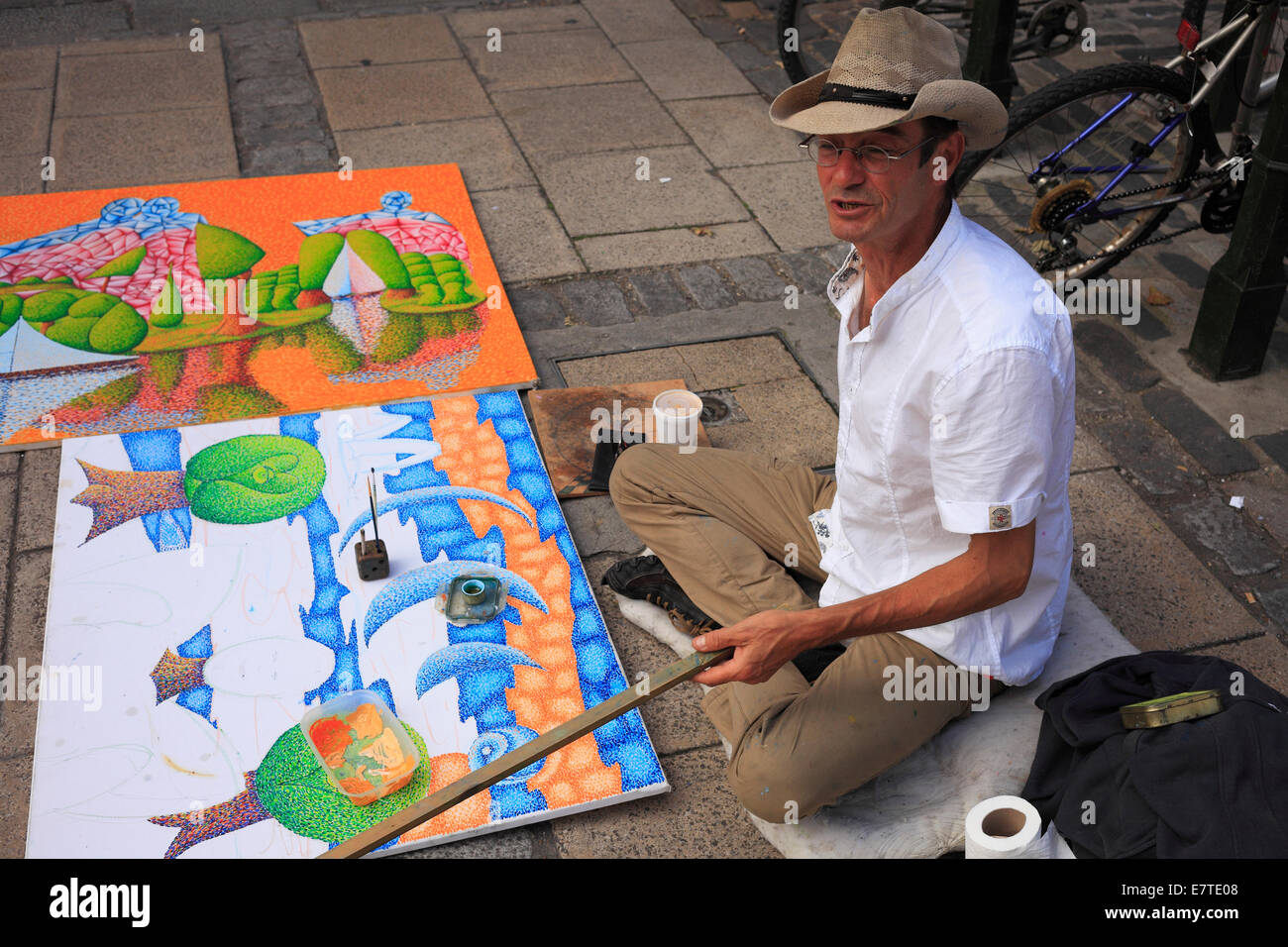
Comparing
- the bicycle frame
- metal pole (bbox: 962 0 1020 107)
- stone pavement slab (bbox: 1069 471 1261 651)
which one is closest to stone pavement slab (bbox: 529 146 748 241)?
metal pole (bbox: 962 0 1020 107)

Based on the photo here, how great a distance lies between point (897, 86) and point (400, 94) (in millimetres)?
4416

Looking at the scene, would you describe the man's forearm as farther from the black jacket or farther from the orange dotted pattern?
the orange dotted pattern

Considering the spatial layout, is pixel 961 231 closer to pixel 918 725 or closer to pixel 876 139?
pixel 876 139

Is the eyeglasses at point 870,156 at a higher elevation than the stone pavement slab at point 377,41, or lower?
higher

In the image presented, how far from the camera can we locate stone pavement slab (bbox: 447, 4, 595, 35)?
22.8ft

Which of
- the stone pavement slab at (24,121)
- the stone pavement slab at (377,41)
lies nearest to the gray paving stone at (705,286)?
the stone pavement slab at (377,41)

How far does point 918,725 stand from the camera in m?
2.52

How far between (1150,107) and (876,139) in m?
3.08

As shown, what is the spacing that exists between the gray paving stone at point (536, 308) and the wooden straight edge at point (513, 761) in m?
2.30

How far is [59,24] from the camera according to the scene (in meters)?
6.76

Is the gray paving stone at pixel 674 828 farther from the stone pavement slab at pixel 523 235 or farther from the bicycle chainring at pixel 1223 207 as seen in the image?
the bicycle chainring at pixel 1223 207

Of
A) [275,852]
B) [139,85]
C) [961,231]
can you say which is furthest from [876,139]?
[139,85]

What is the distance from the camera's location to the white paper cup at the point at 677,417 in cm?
373

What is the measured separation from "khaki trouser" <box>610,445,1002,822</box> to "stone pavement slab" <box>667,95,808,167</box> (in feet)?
9.53
